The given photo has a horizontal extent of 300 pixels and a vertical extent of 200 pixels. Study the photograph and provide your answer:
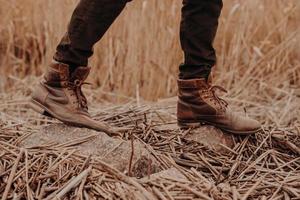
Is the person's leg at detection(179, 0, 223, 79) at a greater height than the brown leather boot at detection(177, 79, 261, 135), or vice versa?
Answer: the person's leg at detection(179, 0, 223, 79)

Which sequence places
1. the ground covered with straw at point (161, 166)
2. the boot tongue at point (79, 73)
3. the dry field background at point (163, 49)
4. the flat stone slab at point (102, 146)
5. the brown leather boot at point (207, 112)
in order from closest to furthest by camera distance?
the ground covered with straw at point (161, 166) < the flat stone slab at point (102, 146) < the boot tongue at point (79, 73) < the brown leather boot at point (207, 112) < the dry field background at point (163, 49)

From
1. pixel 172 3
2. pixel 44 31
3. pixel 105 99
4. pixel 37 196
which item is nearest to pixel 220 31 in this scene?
pixel 172 3

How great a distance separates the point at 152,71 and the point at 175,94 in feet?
0.57

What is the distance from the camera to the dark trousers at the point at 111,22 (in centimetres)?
162

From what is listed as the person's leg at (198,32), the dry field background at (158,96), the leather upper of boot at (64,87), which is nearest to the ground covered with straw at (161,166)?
the dry field background at (158,96)

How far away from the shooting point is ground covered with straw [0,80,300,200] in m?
1.40

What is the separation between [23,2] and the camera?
317 centimetres

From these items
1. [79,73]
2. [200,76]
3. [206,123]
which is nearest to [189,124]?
[206,123]

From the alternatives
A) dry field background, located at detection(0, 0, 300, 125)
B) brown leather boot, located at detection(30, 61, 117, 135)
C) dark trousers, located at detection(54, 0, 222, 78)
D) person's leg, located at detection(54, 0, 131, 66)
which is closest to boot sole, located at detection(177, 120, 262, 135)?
dark trousers, located at detection(54, 0, 222, 78)

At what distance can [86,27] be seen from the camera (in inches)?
64.4

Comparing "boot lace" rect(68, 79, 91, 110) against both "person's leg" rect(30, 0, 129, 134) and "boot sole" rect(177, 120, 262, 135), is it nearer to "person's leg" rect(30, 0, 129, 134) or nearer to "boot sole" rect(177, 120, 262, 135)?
"person's leg" rect(30, 0, 129, 134)

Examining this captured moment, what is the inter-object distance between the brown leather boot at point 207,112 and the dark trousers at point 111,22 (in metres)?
0.06

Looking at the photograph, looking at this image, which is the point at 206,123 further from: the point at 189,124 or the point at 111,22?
the point at 111,22

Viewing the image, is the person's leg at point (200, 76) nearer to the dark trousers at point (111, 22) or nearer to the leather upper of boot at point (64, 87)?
the dark trousers at point (111, 22)
